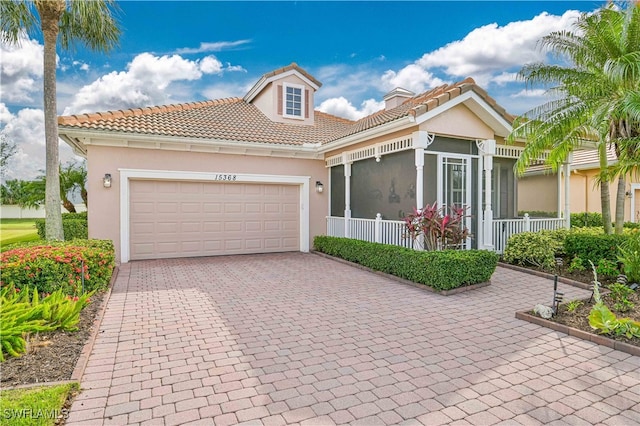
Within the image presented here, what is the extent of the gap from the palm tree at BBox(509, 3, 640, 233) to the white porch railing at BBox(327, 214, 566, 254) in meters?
1.93

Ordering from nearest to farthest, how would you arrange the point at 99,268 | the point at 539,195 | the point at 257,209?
the point at 99,268 < the point at 257,209 < the point at 539,195

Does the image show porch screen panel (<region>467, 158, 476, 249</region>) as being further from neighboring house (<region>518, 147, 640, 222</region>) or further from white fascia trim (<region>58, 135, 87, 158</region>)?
white fascia trim (<region>58, 135, 87, 158</region>)

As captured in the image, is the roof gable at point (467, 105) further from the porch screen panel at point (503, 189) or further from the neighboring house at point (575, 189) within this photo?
the neighboring house at point (575, 189)

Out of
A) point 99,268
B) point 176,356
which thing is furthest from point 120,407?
point 99,268

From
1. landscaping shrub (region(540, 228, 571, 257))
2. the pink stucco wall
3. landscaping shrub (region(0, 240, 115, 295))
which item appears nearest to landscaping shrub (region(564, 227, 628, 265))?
landscaping shrub (region(540, 228, 571, 257))

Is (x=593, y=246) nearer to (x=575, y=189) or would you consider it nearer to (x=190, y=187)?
(x=575, y=189)

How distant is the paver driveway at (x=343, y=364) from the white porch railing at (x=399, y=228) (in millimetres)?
2738

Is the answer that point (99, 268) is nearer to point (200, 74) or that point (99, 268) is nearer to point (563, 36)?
point (200, 74)

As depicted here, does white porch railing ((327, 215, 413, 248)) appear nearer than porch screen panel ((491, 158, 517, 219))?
Yes

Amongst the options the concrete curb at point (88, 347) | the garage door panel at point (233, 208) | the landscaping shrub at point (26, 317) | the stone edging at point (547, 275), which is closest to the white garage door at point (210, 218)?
the garage door panel at point (233, 208)

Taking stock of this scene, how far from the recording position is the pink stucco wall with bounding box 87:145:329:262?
1002 centimetres

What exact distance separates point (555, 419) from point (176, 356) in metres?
3.77

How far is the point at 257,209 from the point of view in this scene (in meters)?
12.2

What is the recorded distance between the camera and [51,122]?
8492mm
